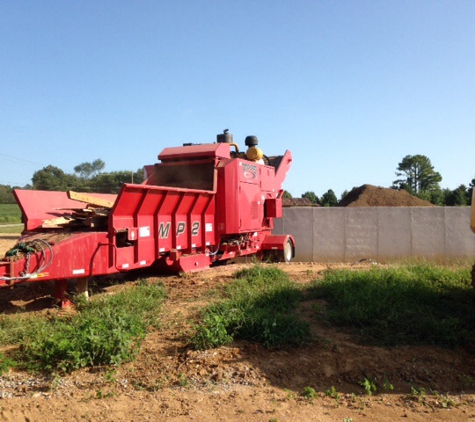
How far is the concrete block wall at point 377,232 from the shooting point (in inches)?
583

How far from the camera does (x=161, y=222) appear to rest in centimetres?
739

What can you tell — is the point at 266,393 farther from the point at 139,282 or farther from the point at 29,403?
the point at 139,282

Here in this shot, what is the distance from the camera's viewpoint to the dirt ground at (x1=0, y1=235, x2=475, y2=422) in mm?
3492

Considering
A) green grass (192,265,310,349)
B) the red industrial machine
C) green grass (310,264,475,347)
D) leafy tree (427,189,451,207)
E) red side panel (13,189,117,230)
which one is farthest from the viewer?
leafy tree (427,189,451,207)

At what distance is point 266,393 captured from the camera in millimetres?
3822

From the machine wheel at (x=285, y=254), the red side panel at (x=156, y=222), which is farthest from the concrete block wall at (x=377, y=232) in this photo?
the red side panel at (x=156, y=222)

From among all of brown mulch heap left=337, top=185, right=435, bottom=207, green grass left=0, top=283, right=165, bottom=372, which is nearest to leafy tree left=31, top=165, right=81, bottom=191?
brown mulch heap left=337, top=185, right=435, bottom=207

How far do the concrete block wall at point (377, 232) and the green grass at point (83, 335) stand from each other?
396 inches

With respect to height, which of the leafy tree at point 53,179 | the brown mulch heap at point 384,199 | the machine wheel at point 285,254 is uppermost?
the leafy tree at point 53,179

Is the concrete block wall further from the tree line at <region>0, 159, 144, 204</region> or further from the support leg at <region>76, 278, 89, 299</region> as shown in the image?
the tree line at <region>0, 159, 144, 204</region>

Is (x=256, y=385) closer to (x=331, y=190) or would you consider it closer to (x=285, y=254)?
(x=285, y=254)

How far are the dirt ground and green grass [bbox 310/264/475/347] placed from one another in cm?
25

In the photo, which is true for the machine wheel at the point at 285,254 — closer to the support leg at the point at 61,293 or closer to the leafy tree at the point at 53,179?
the support leg at the point at 61,293

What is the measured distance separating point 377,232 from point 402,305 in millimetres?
9917
